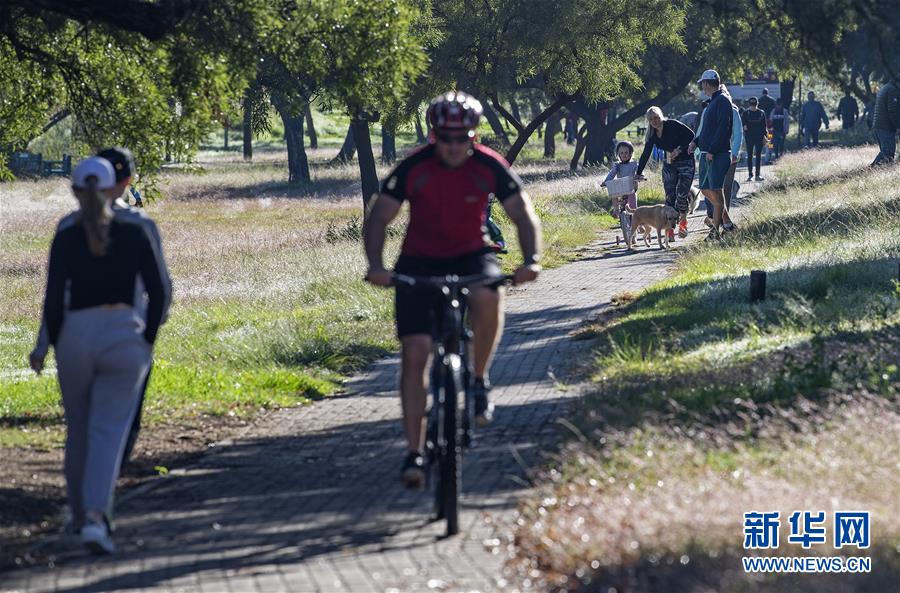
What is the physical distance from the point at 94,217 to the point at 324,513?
6.07 ft

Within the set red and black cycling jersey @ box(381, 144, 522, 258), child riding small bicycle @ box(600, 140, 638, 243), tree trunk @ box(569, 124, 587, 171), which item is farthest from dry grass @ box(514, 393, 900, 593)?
tree trunk @ box(569, 124, 587, 171)

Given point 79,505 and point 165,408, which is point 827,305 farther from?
point 79,505

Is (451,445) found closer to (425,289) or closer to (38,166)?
(425,289)

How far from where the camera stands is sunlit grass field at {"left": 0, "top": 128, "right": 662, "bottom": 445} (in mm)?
11938

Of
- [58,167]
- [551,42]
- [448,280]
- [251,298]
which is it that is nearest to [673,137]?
[251,298]

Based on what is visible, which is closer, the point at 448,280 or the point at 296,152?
the point at 448,280

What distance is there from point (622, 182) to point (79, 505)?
51.6 ft

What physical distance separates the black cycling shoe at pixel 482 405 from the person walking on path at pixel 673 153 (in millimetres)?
12455

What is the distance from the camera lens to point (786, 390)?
29.5 feet

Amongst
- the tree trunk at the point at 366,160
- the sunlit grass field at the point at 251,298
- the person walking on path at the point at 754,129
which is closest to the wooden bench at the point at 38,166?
the sunlit grass field at the point at 251,298

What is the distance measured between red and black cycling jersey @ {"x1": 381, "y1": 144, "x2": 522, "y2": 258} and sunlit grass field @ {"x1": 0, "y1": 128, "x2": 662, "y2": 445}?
414 centimetres

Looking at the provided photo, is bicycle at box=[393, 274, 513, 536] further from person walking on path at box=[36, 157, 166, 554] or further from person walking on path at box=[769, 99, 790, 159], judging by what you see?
person walking on path at box=[769, 99, 790, 159]

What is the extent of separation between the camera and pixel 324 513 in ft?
24.2

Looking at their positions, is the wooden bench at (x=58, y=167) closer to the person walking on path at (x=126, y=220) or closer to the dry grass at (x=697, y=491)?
the person walking on path at (x=126, y=220)
